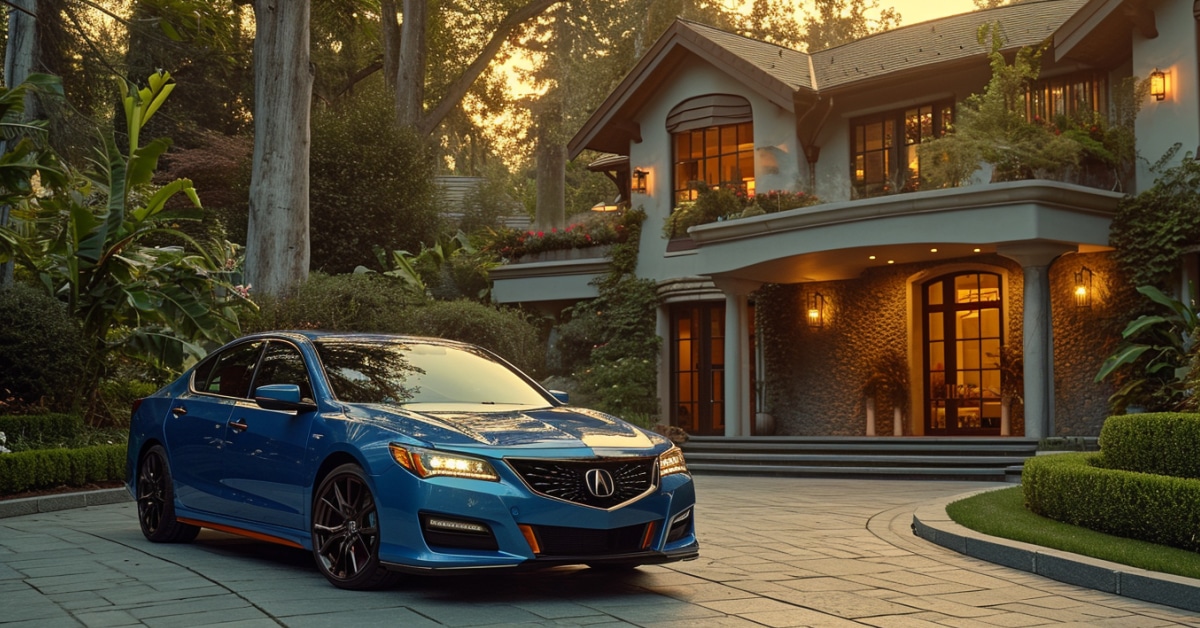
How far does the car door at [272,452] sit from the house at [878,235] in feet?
38.4

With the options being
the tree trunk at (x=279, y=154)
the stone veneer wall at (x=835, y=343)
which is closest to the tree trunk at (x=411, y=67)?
the tree trunk at (x=279, y=154)

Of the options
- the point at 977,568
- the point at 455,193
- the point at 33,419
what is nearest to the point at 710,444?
the point at 33,419

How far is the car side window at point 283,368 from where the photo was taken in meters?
8.09

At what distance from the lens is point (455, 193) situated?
52.0 meters

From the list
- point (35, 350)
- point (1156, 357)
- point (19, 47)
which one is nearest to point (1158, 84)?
point (1156, 357)

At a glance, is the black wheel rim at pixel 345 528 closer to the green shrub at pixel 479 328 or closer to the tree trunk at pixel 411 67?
the green shrub at pixel 479 328

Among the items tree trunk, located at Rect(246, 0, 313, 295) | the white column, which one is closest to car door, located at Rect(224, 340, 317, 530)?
tree trunk, located at Rect(246, 0, 313, 295)

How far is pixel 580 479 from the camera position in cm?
680

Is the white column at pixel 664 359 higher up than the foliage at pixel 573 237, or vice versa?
the foliage at pixel 573 237

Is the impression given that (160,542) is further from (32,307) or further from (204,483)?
(32,307)

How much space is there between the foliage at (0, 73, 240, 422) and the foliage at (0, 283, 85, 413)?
0.41 meters

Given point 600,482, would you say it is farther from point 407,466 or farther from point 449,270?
point 449,270

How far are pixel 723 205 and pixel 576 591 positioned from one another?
52.1 ft

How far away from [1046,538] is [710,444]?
11678 millimetres
